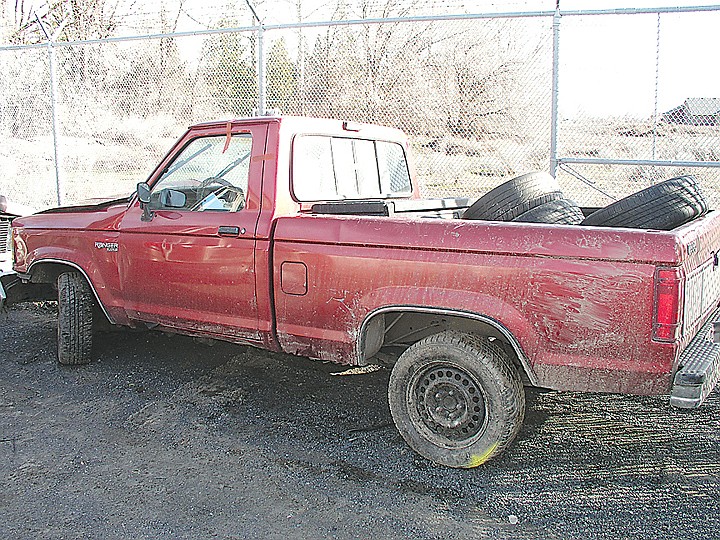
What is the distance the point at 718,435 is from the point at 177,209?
12.3 feet

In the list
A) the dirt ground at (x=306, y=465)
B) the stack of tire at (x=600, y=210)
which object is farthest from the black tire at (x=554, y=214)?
the dirt ground at (x=306, y=465)

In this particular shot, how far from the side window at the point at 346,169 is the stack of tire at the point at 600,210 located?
0.95 m

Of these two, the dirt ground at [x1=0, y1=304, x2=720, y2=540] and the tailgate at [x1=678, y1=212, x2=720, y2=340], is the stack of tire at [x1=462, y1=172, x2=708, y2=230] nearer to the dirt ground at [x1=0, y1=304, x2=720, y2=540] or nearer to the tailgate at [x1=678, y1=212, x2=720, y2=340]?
the tailgate at [x1=678, y1=212, x2=720, y2=340]

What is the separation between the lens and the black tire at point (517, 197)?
4.25 metres

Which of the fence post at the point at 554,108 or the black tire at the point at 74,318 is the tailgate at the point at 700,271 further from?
the black tire at the point at 74,318

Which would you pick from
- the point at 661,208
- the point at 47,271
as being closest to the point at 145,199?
the point at 47,271


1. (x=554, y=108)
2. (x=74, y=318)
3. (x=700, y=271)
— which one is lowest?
(x=74, y=318)

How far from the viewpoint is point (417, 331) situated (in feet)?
14.4

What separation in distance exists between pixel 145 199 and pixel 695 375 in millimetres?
3580

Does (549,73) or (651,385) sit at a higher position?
(549,73)

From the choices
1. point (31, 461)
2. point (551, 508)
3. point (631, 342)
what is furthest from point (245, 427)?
point (631, 342)

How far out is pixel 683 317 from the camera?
3.41 m

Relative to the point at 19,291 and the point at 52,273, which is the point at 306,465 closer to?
the point at 52,273

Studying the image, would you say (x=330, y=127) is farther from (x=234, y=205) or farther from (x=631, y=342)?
(x=631, y=342)
